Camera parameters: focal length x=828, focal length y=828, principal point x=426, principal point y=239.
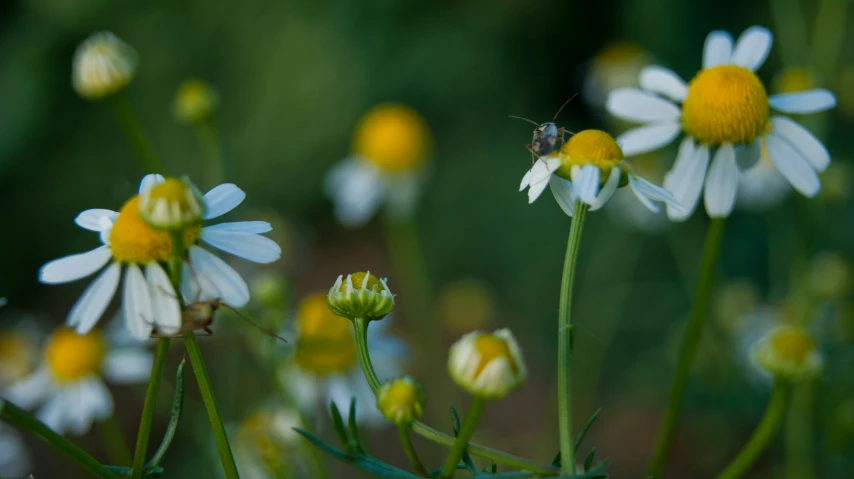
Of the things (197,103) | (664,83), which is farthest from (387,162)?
(664,83)

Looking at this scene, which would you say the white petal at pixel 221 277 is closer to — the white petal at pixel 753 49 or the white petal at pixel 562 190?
the white petal at pixel 562 190

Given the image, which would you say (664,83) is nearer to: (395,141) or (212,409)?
(212,409)

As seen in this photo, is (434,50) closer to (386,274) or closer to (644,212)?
(386,274)

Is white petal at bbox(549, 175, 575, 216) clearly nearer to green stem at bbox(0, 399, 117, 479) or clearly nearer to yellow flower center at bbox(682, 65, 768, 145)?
yellow flower center at bbox(682, 65, 768, 145)

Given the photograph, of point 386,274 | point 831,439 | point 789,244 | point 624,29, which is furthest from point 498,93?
point 831,439

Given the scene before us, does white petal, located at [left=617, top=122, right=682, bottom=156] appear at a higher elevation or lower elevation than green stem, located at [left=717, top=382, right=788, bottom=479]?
higher

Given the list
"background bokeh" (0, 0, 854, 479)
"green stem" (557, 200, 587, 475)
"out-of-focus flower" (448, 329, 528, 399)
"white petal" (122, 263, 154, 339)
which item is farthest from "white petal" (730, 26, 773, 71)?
"background bokeh" (0, 0, 854, 479)
